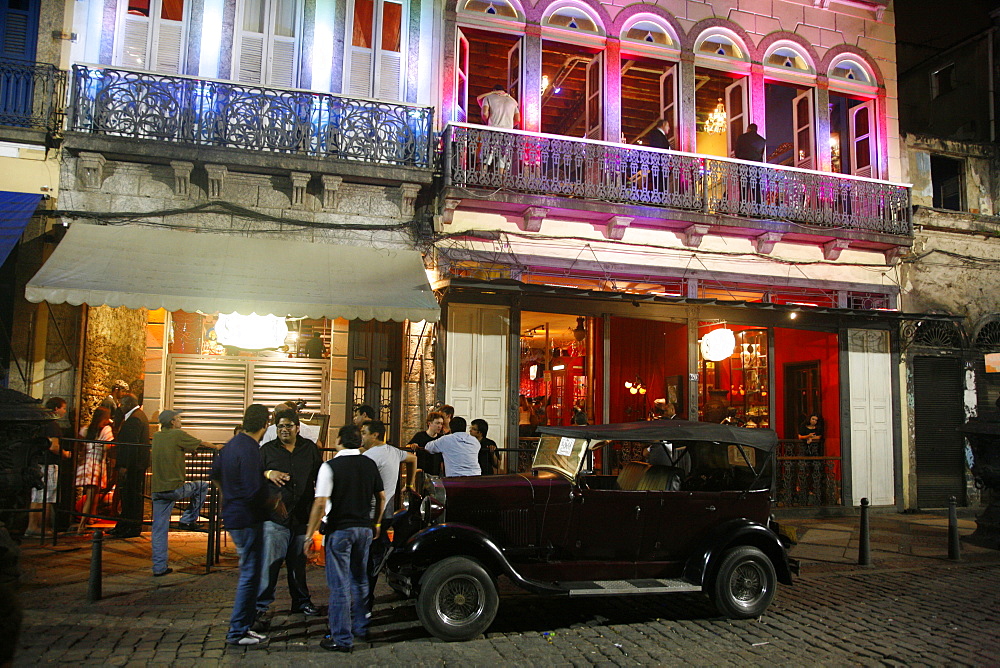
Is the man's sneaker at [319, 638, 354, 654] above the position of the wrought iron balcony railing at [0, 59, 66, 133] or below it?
below

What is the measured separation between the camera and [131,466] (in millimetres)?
9977

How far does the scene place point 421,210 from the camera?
41.2ft

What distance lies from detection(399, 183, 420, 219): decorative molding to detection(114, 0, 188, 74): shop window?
4042 mm

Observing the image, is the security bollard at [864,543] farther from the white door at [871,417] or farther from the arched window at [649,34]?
the arched window at [649,34]

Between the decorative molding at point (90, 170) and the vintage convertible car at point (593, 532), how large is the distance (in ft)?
25.4

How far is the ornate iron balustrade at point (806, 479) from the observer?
44.5 ft

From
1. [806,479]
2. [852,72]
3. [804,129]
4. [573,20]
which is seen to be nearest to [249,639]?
[806,479]

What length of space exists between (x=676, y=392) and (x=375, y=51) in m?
8.68

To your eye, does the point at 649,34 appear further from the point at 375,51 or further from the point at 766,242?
the point at 375,51

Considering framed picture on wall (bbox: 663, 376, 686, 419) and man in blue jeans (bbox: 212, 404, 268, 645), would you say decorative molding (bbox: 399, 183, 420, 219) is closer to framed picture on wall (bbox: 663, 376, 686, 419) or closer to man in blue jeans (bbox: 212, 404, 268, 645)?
framed picture on wall (bbox: 663, 376, 686, 419)

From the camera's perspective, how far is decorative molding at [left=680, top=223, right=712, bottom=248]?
13258mm

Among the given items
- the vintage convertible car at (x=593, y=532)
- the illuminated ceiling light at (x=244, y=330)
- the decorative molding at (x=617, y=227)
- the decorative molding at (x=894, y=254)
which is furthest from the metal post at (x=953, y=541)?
the illuminated ceiling light at (x=244, y=330)

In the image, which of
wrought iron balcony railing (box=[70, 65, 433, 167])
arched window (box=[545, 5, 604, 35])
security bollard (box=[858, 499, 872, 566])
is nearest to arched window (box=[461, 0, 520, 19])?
arched window (box=[545, 5, 604, 35])

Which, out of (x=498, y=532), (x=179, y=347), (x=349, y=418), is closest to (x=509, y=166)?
(x=349, y=418)
